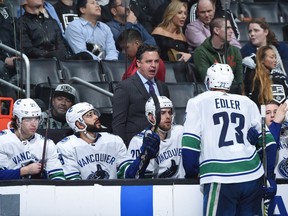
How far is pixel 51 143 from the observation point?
1239 centimetres

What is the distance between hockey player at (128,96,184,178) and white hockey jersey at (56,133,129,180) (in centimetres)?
13

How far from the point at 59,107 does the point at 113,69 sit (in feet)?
5.41

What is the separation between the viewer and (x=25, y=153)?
40.9 feet

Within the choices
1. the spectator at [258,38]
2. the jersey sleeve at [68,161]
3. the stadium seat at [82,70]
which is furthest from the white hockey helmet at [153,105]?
the spectator at [258,38]

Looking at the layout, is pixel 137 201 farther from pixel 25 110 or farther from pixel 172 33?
pixel 172 33

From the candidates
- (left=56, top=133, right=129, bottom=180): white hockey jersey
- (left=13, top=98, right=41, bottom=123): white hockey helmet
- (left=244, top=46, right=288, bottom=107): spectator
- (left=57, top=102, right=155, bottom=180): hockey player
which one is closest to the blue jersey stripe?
(left=57, top=102, right=155, bottom=180): hockey player

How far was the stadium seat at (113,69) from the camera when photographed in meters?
15.2

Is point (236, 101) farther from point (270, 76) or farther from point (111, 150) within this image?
point (270, 76)

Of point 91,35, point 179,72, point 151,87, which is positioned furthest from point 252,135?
point 91,35

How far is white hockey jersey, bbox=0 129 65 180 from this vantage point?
12.2 meters

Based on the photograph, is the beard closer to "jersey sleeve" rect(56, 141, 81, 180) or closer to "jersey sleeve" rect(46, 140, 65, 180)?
"jersey sleeve" rect(56, 141, 81, 180)

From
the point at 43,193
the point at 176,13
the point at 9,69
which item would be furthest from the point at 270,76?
the point at 43,193

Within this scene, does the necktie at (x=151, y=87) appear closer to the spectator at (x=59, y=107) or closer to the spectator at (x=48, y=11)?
the spectator at (x=59, y=107)

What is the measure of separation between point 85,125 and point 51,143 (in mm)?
372
